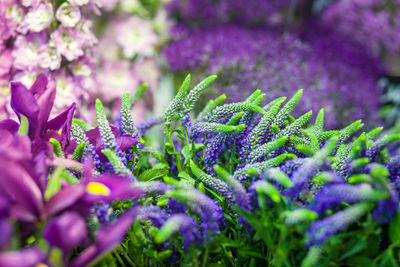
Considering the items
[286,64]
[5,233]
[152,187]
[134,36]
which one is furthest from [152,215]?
[134,36]

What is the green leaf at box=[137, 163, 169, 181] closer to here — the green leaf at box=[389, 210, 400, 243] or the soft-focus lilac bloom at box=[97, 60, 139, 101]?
the green leaf at box=[389, 210, 400, 243]

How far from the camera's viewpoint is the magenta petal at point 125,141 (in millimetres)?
385

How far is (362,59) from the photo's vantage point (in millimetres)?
972

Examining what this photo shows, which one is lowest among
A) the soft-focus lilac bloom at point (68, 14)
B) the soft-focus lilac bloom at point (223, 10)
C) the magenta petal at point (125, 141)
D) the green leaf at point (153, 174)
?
the green leaf at point (153, 174)

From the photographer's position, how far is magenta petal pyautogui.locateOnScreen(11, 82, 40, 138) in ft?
1.12

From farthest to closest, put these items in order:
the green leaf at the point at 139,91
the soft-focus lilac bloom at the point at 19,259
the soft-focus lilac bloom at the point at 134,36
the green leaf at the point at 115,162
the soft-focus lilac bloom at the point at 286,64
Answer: the soft-focus lilac bloom at the point at 134,36
the soft-focus lilac bloom at the point at 286,64
the green leaf at the point at 139,91
the green leaf at the point at 115,162
the soft-focus lilac bloom at the point at 19,259

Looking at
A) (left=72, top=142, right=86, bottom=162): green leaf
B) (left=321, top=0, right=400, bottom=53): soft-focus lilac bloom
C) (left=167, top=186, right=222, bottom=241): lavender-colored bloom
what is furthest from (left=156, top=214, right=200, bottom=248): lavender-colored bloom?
(left=321, top=0, right=400, bottom=53): soft-focus lilac bloom

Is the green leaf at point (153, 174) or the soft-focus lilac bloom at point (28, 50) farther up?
the soft-focus lilac bloom at point (28, 50)

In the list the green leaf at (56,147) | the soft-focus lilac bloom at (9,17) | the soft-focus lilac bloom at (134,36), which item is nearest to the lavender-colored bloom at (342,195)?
the green leaf at (56,147)

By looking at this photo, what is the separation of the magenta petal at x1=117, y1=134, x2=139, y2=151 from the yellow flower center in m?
0.08

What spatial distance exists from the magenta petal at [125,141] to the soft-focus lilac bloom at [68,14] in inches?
11.1

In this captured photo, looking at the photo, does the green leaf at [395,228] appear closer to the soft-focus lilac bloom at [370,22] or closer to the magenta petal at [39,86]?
the magenta petal at [39,86]

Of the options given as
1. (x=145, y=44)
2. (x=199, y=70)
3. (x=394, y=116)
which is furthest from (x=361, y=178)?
(x=394, y=116)

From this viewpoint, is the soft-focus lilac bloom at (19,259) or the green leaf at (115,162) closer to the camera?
the soft-focus lilac bloom at (19,259)
